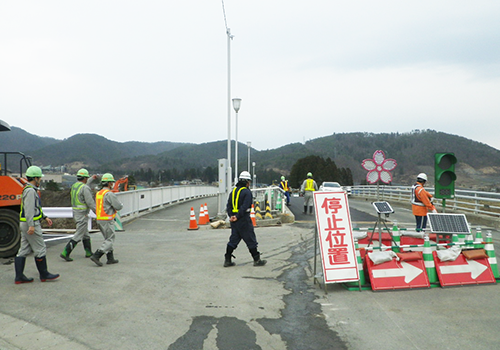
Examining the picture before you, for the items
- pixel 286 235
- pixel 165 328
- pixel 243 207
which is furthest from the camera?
pixel 286 235

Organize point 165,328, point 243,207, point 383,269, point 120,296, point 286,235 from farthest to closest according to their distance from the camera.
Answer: point 286,235 < point 243,207 < point 383,269 < point 120,296 < point 165,328

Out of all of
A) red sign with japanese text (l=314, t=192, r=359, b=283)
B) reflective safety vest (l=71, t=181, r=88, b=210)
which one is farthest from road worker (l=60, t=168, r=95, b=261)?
red sign with japanese text (l=314, t=192, r=359, b=283)

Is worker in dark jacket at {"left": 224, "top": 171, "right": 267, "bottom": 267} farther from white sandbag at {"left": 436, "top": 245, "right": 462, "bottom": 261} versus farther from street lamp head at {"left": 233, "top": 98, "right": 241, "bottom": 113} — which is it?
street lamp head at {"left": 233, "top": 98, "right": 241, "bottom": 113}

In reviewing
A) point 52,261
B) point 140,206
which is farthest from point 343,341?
point 140,206

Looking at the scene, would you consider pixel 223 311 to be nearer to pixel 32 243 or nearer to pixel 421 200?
pixel 32 243

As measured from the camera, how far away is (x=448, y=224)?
26.5 ft

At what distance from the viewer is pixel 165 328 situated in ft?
16.8

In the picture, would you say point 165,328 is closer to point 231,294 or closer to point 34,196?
point 231,294

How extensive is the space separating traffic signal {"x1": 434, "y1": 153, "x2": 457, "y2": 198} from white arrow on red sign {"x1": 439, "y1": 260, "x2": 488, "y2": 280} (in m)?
2.79

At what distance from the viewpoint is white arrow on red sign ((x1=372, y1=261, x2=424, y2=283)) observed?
6.93 meters

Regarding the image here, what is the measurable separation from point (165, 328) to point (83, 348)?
3.15 feet

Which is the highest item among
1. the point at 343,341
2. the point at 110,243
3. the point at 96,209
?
the point at 96,209

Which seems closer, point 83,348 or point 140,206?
point 83,348

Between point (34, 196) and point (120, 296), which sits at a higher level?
point (34, 196)
